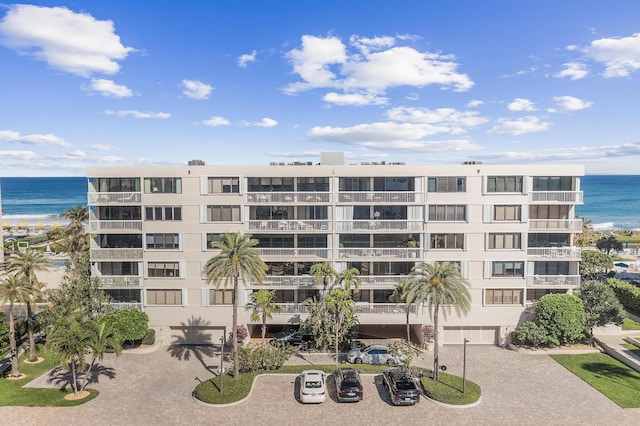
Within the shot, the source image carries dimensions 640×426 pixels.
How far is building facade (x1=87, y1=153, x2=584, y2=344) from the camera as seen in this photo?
42938mm

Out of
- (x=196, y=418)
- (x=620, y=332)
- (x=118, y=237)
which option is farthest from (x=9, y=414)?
(x=620, y=332)

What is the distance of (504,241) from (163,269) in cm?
3667

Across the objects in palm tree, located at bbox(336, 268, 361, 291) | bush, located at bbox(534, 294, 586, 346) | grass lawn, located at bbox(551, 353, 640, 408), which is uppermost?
palm tree, located at bbox(336, 268, 361, 291)

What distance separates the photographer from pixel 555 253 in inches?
1714

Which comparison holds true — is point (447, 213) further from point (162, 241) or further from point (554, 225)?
point (162, 241)

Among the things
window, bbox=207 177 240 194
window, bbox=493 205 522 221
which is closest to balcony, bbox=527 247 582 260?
window, bbox=493 205 522 221

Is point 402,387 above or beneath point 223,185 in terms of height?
beneath

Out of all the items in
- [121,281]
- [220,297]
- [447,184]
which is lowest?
[220,297]

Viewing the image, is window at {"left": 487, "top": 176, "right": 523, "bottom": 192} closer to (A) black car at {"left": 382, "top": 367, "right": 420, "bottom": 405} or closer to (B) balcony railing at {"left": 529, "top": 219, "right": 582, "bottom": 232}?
(B) balcony railing at {"left": 529, "top": 219, "right": 582, "bottom": 232}

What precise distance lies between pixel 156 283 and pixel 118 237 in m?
A: 6.84

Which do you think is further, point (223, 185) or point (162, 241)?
point (162, 241)

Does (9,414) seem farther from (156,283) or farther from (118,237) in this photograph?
(118,237)

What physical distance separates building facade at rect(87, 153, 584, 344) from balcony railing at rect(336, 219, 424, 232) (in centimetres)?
11

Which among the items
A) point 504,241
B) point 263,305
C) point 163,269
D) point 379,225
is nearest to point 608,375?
point 504,241
